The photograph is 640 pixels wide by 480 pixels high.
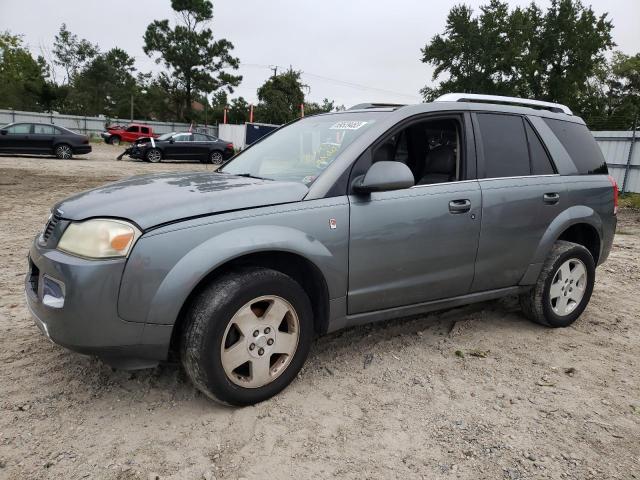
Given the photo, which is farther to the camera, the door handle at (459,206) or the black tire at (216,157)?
the black tire at (216,157)

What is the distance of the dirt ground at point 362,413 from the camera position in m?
2.32

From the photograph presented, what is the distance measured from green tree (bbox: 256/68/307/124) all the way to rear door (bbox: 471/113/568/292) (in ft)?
129

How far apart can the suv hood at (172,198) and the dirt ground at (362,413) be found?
1.03m

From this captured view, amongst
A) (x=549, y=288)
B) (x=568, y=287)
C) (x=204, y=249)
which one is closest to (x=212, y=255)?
(x=204, y=249)

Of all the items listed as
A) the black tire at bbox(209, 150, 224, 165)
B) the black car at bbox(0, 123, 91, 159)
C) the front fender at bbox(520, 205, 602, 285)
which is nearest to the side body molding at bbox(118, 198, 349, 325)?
the front fender at bbox(520, 205, 602, 285)

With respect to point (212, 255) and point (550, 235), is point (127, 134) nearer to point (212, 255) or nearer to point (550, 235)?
point (550, 235)

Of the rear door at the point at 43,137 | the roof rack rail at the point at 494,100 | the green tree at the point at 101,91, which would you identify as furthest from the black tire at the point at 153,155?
the green tree at the point at 101,91

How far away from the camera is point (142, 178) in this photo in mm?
3350

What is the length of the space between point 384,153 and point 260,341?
58.0 inches

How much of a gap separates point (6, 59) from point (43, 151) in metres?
47.0

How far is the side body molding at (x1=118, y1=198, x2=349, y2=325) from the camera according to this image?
2.36 m

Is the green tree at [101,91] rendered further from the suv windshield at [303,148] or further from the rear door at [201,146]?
the suv windshield at [303,148]

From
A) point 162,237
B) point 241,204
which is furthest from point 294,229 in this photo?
Answer: point 162,237

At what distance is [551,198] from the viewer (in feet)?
12.6
